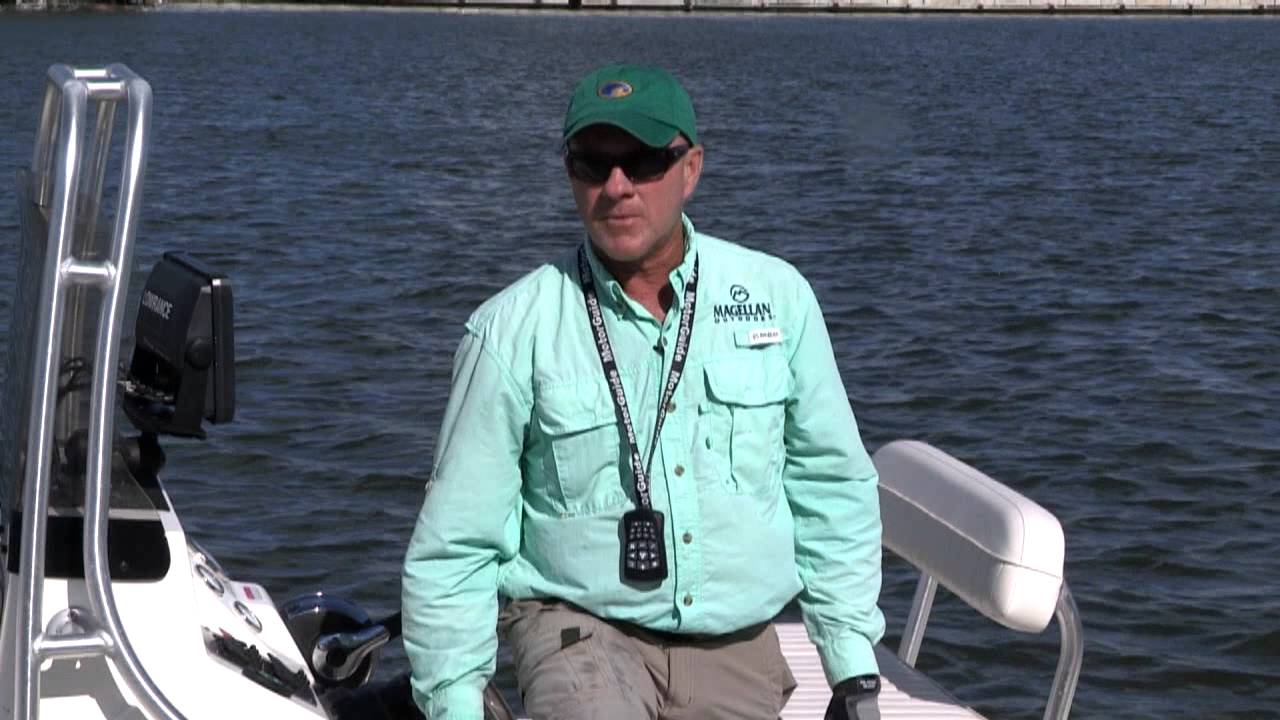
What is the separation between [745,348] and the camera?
9.22ft

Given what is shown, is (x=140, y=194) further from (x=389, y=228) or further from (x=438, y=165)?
(x=438, y=165)

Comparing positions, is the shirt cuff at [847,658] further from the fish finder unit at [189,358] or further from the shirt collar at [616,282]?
the fish finder unit at [189,358]

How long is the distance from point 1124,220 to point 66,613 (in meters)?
16.3

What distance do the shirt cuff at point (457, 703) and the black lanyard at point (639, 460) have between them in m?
0.26

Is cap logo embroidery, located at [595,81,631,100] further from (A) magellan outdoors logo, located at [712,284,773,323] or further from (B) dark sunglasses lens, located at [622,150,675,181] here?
(A) magellan outdoors logo, located at [712,284,773,323]

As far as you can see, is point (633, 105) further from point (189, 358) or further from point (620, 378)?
point (189, 358)

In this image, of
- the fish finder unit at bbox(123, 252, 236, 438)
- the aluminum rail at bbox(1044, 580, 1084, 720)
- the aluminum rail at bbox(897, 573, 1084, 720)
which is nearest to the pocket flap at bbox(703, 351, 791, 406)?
Answer: the fish finder unit at bbox(123, 252, 236, 438)

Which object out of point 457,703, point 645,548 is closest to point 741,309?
point 645,548

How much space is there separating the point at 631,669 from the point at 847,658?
0.34 metres

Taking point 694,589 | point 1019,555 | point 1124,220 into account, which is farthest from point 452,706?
point 1124,220

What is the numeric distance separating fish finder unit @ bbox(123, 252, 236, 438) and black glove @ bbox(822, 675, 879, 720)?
937 millimetres

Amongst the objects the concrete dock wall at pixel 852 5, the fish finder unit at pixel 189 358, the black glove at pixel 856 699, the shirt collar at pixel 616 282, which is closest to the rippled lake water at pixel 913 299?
the fish finder unit at pixel 189 358

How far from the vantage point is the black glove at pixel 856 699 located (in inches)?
111

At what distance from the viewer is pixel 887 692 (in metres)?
3.91
